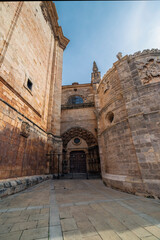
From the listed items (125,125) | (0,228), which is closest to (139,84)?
(125,125)

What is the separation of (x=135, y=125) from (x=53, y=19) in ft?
50.3

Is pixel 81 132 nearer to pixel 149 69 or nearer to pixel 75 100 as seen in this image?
pixel 75 100

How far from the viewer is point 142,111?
5.63 m

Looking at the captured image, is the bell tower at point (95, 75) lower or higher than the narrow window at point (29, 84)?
higher

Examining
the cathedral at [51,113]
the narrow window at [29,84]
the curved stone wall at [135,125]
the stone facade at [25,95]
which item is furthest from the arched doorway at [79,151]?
the narrow window at [29,84]

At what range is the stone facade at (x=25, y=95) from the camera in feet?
17.2

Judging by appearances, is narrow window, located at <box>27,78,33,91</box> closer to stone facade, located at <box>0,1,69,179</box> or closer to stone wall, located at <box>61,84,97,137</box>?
stone facade, located at <box>0,1,69,179</box>

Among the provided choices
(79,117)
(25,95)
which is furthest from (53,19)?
(25,95)

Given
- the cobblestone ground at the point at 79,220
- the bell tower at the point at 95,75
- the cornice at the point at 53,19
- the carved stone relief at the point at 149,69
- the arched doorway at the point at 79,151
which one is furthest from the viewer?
the bell tower at the point at 95,75

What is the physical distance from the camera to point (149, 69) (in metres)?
6.19

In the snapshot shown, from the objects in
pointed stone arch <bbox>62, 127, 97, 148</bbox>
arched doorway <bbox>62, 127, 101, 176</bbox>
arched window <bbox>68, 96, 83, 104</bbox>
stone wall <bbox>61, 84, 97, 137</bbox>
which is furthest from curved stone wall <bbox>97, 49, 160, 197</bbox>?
arched window <bbox>68, 96, 83, 104</bbox>

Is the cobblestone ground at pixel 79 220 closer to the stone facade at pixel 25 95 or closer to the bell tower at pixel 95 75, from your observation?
the stone facade at pixel 25 95

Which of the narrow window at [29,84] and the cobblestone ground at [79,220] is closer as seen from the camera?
the cobblestone ground at [79,220]

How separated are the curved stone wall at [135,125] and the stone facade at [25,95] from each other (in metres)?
4.48
